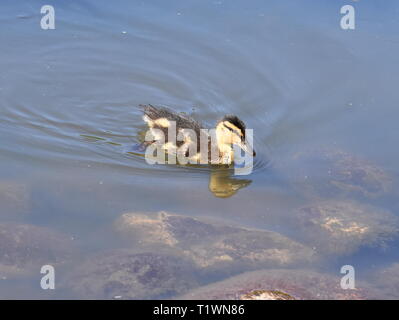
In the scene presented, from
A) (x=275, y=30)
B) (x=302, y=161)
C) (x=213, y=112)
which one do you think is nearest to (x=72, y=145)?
(x=213, y=112)

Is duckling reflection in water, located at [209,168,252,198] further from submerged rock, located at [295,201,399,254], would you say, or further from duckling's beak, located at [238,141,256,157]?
submerged rock, located at [295,201,399,254]

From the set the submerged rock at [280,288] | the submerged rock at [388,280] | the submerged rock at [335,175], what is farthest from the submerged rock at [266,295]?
the submerged rock at [335,175]

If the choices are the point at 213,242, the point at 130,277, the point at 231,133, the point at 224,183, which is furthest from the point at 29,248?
the point at 231,133

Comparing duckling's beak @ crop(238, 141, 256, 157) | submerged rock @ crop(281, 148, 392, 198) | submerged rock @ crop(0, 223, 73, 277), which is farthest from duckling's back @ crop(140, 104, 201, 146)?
submerged rock @ crop(0, 223, 73, 277)

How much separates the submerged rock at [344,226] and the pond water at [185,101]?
9 cm

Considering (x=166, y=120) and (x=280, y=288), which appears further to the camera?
(x=166, y=120)

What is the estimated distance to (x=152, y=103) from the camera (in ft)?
26.6

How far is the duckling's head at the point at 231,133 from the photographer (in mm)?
6836

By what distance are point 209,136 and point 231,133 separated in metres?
0.47

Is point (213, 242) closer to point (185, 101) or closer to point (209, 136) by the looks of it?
point (209, 136)

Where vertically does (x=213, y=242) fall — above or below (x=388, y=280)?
above

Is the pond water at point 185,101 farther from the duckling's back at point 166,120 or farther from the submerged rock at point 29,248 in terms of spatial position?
the duckling's back at point 166,120

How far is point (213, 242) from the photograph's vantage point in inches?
221

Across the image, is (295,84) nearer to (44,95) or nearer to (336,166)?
(336,166)
